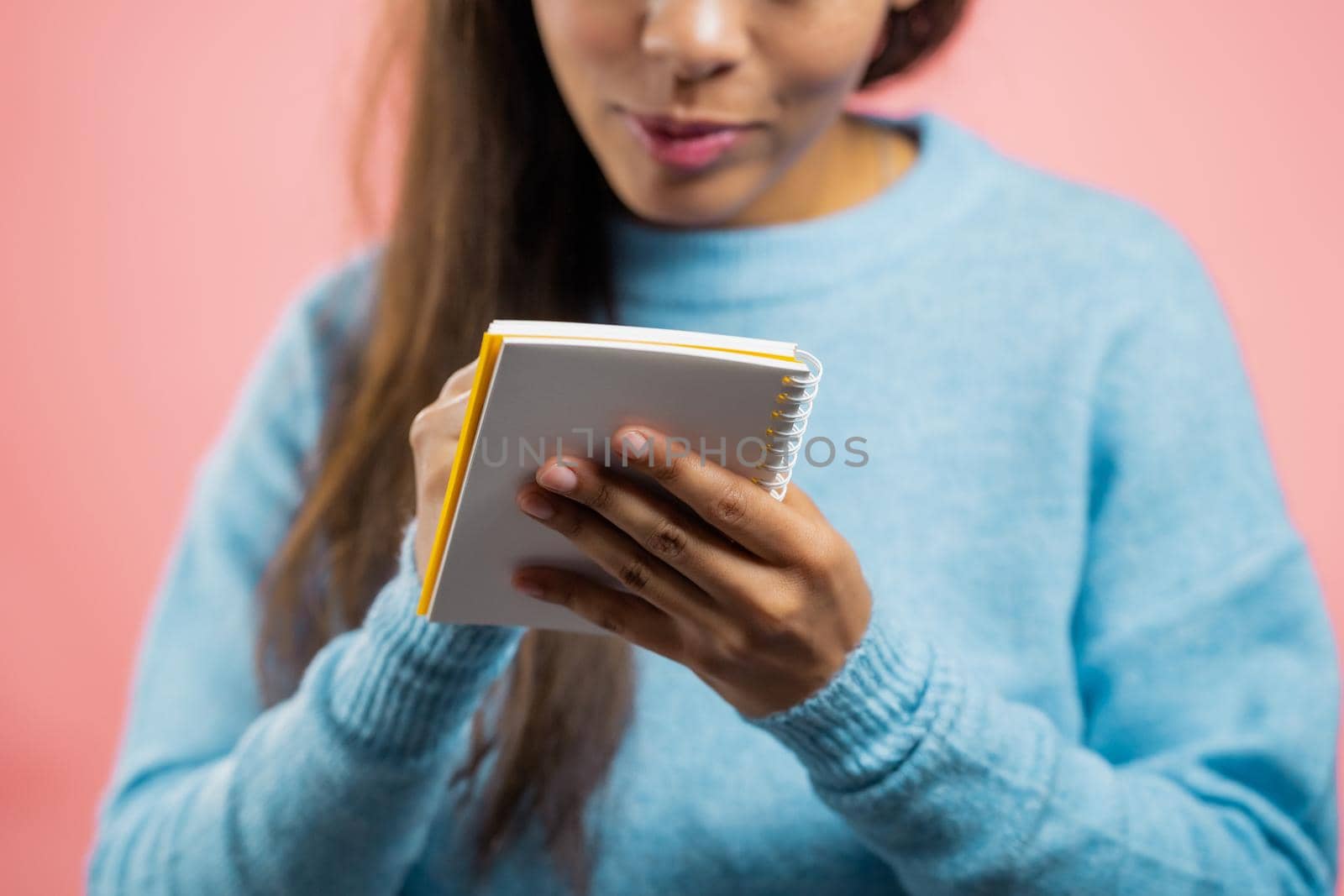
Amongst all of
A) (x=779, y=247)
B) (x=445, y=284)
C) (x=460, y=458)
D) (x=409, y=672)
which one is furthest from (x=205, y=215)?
(x=460, y=458)

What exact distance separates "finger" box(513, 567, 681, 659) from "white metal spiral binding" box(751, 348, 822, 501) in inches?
3.2

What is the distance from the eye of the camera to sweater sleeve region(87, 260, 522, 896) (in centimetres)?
64

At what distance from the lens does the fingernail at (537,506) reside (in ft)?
1.61

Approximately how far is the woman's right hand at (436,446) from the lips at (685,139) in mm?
199

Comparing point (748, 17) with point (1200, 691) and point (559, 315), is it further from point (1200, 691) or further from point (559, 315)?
point (1200, 691)

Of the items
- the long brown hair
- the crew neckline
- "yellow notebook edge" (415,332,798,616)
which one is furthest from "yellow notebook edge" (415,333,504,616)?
the crew neckline

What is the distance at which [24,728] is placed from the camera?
115 cm

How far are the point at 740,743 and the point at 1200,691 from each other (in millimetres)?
239

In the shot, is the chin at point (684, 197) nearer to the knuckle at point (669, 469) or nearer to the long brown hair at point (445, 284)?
the long brown hair at point (445, 284)

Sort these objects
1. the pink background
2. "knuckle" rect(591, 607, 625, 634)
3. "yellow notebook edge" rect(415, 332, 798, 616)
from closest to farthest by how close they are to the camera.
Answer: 1. "yellow notebook edge" rect(415, 332, 798, 616)
2. "knuckle" rect(591, 607, 625, 634)
3. the pink background

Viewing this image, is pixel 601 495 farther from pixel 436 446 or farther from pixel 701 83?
pixel 701 83

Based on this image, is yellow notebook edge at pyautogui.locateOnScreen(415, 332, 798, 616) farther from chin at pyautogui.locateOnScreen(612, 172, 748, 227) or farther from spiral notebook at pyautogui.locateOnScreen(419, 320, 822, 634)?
chin at pyautogui.locateOnScreen(612, 172, 748, 227)

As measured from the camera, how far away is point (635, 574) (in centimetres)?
51

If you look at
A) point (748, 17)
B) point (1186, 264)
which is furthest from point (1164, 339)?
point (748, 17)
